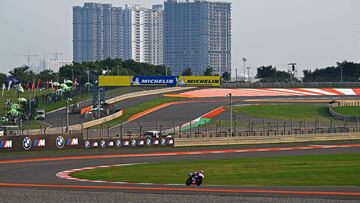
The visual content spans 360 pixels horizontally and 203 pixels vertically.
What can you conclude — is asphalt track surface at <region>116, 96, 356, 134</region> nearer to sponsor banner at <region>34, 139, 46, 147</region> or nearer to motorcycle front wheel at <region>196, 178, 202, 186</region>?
sponsor banner at <region>34, 139, 46, 147</region>

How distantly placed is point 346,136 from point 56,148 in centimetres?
3601

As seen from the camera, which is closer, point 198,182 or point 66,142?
point 198,182

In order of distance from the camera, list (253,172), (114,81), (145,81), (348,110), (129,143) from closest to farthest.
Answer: (253,172)
(129,143)
(145,81)
(114,81)
(348,110)

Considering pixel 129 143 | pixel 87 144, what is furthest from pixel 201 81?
pixel 87 144

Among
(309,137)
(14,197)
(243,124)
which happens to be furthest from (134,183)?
(243,124)

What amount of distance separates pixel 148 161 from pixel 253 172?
1196 cm

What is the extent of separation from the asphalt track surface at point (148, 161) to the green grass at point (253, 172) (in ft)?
10.2

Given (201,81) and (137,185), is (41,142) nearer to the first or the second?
(137,185)

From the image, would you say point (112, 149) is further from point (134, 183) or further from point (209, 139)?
point (134, 183)

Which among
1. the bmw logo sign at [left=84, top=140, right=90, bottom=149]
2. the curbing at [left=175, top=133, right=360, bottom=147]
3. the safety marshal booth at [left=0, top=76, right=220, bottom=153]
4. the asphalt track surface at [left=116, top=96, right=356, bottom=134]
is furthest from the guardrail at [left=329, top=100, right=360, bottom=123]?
the bmw logo sign at [left=84, top=140, right=90, bottom=149]

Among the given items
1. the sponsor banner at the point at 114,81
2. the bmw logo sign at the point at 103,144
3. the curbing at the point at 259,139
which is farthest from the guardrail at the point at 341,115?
the bmw logo sign at the point at 103,144

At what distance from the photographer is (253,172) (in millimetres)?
41656

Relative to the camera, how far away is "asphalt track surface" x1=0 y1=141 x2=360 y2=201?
2936 cm

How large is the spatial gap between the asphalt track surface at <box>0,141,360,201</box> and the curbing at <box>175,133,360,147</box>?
9.57 feet
